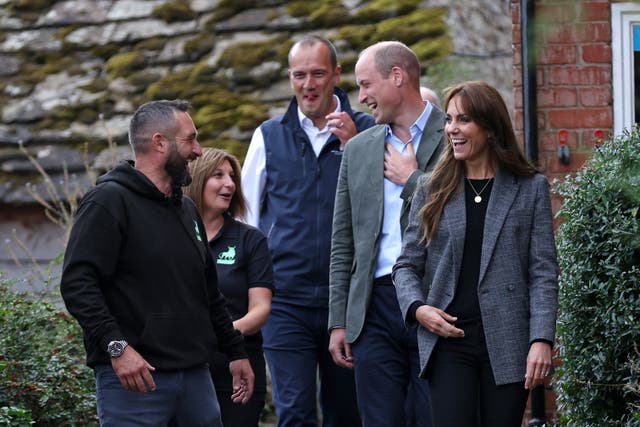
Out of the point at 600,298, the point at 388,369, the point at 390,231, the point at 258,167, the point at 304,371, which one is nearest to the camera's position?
the point at 600,298

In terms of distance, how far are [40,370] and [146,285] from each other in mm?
2030

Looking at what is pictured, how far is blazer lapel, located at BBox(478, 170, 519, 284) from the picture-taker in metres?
4.81

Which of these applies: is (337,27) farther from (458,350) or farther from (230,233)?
(458,350)

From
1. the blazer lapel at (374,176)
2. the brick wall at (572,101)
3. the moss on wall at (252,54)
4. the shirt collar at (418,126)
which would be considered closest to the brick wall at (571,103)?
the brick wall at (572,101)

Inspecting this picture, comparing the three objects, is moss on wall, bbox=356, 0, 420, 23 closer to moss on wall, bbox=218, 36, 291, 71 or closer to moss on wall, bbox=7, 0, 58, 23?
moss on wall, bbox=218, 36, 291, 71

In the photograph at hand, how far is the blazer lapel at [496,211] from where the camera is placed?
4.81 meters

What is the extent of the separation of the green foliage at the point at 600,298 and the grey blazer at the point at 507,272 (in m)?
0.26

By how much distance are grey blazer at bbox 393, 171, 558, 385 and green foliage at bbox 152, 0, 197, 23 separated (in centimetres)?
507

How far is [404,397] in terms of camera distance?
18.3ft

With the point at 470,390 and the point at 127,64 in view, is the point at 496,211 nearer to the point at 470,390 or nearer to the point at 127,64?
the point at 470,390

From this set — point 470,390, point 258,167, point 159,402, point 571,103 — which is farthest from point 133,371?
point 571,103

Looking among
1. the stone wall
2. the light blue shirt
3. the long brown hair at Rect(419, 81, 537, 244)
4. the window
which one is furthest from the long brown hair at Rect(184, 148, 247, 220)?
the stone wall

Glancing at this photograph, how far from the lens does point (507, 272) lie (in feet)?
15.8

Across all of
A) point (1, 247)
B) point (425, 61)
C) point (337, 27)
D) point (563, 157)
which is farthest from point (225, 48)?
point (563, 157)
